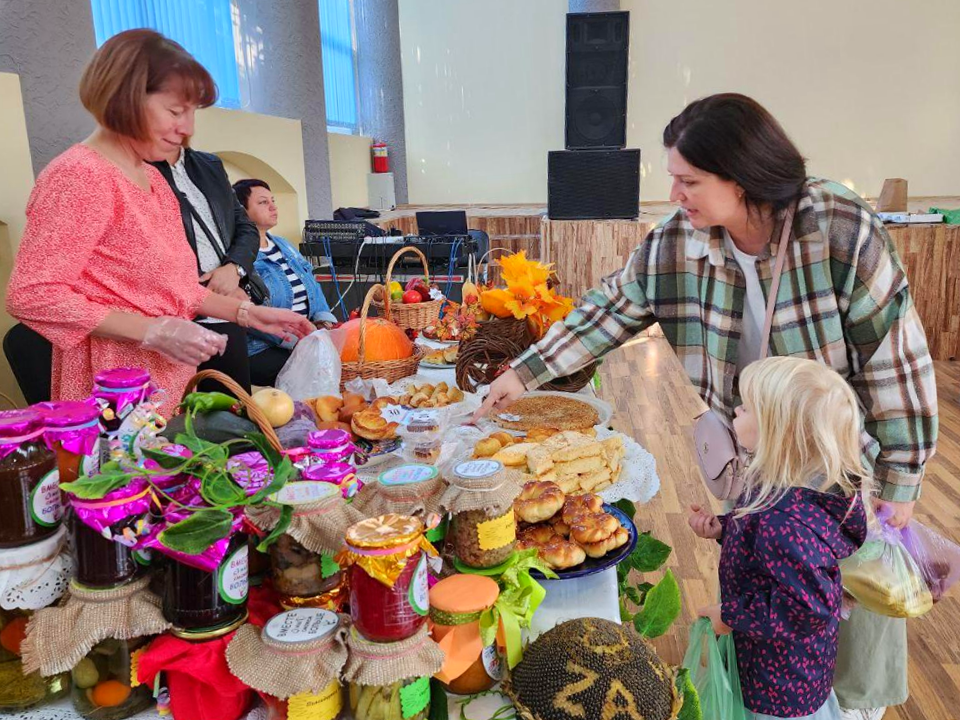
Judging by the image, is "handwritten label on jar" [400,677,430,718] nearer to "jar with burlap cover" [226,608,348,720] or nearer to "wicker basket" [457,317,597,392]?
"jar with burlap cover" [226,608,348,720]

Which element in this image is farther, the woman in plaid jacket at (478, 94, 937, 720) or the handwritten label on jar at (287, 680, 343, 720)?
the woman in plaid jacket at (478, 94, 937, 720)

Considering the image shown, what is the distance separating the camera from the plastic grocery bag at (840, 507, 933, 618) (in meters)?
1.21

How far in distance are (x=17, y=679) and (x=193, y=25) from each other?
4172 mm

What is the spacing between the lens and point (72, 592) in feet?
2.59

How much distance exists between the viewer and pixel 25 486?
788mm

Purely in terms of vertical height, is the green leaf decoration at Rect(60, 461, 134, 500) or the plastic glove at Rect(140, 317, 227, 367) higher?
the plastic glove at Rect(140, 317, 227, 367)

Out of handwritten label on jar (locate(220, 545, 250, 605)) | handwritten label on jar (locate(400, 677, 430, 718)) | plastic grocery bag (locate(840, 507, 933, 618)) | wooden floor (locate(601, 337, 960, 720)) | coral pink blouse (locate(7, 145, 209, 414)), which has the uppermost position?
coral pink blouse (locate(7, 145, 209, 414))

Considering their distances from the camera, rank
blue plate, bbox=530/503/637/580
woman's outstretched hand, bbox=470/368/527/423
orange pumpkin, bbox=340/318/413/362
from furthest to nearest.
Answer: orange pumpkin, bbox=340/318/413/362 → woman's outstretched hand, bbox=470/368/527/423 → blue plate, bbox=530/503/637/580

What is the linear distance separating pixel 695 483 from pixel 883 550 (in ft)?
6.44

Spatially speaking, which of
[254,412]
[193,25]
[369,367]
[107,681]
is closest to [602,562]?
[254,412]

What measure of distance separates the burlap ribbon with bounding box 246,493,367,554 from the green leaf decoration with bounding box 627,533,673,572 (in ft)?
2.00

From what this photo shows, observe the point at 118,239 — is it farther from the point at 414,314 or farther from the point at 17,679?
the point at 414,314

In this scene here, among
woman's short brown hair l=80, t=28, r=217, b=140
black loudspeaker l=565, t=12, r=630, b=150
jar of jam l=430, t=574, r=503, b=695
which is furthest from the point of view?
black loudspeaker l=565, t=12, r=630, b=150

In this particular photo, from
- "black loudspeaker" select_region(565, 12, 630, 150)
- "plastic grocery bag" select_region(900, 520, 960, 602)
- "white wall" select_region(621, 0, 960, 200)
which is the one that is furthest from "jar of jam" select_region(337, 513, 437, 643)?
"white wall" select_region(621, 0, 960, 200)
